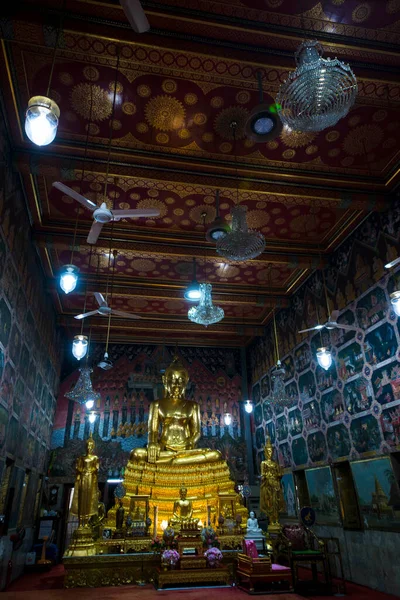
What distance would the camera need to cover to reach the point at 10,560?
7598mm

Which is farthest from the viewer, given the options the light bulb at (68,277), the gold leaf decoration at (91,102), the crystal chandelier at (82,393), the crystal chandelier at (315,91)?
the crystal chandelier at (82,393)

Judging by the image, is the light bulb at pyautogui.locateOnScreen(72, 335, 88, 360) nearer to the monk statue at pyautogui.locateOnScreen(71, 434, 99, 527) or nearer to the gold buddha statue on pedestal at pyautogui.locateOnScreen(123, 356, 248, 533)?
the monk statue at pyautogui.locateOnScreen(71, 434, 99, 527)

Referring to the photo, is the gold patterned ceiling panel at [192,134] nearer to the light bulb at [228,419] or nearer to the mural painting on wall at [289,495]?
the mural painting on wall at [289,495]

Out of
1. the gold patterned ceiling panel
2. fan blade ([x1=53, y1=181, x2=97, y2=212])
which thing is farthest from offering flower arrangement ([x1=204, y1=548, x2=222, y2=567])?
fan blade ([x1=53, y1=181, x2=97, y2=212])

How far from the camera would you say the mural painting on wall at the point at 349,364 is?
23.7 feet

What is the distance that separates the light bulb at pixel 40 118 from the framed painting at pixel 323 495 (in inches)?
343

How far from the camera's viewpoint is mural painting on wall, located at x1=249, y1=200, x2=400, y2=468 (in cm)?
721

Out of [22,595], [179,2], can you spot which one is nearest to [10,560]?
[22,595]

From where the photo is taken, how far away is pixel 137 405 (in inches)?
552

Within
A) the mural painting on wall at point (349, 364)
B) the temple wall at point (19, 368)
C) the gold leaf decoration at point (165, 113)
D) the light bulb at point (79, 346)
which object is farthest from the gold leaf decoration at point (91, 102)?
the mural painting on wall at point (349, 364)

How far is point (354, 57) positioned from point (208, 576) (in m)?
8.26

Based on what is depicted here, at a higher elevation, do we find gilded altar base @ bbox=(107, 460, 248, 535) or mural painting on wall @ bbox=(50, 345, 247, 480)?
mural painting on wall @ bbox=(50, 345, 247, 480)

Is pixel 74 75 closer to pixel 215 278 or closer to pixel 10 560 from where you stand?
pixel 215 278

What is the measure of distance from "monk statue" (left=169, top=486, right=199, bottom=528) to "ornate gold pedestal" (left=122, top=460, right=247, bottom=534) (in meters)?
0.66
